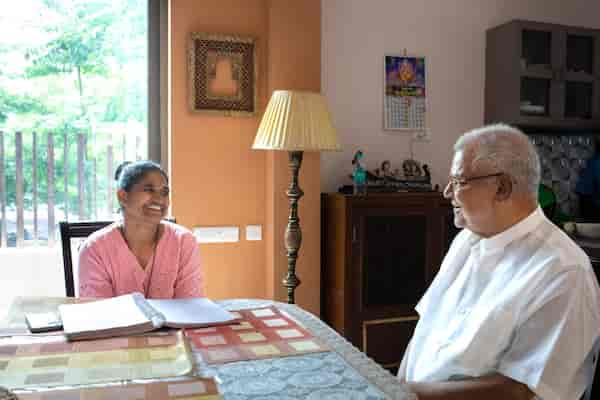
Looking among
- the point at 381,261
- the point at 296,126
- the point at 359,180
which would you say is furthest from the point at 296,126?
the point at 381,261

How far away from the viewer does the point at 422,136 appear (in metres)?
3.53

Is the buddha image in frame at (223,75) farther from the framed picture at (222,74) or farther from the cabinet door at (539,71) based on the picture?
the cabinet door at (539,71)

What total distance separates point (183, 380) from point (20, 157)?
2.31 m

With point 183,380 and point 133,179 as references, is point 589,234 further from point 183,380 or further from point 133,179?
point 183,380

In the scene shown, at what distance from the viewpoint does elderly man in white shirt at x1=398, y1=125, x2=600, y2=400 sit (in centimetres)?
121

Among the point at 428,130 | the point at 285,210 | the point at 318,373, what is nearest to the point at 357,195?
the point at 285,210

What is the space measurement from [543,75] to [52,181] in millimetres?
2975

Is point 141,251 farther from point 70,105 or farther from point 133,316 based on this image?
point 70,105

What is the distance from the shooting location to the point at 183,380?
1.00 m

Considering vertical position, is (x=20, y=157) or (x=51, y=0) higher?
(x=51, y=0)

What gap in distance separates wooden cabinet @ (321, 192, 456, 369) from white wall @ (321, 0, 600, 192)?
449 mm

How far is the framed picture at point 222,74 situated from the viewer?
294cm

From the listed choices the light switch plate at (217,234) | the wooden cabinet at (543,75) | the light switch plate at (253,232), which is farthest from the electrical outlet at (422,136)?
the light switch plate at (217,234)

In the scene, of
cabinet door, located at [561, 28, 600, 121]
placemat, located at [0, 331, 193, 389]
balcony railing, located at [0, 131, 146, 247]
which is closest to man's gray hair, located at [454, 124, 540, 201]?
placemat, located at [0, 331, 193, 389]
